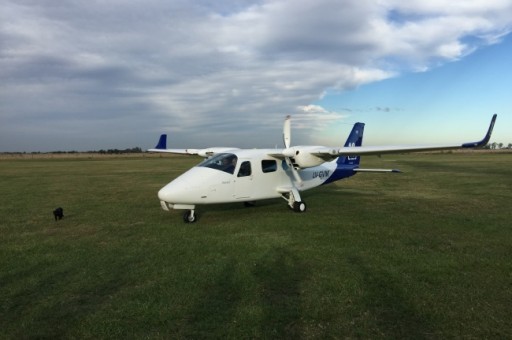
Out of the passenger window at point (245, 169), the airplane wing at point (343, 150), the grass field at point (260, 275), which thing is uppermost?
the airplane wing at point (343, 150)

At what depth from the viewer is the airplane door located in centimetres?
1228

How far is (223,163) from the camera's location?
1212 centimetres

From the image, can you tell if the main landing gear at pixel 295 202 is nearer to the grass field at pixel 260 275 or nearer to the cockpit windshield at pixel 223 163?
the grass field at pixel 260 275

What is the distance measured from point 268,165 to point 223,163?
1.91 m

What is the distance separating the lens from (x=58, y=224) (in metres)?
11.8

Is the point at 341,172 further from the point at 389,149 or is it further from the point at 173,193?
the point at 173,193

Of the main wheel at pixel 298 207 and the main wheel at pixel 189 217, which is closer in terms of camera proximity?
the main wheel at pixel 189 217

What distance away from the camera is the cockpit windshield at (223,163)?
39.4ft

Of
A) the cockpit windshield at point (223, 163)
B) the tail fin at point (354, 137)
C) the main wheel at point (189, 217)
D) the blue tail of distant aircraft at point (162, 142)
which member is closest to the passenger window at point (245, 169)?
the cockpit windshield at point (223, 163)

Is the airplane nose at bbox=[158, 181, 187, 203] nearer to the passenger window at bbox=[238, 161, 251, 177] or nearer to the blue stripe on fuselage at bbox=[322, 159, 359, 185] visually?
the passenger window at bbox=[238, 161, 251, 177]

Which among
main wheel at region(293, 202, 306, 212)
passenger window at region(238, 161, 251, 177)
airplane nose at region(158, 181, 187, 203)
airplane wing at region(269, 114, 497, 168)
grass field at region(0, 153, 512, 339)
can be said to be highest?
airplane wing at region(269, 114, 497, 168)

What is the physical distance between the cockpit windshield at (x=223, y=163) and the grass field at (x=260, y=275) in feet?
5.55

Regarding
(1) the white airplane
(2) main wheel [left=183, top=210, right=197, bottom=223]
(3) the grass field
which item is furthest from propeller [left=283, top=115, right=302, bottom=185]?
(2) main wheel [left=183, top=210, right=197, bottom=223]

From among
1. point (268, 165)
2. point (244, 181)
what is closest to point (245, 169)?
point (244, 181)
